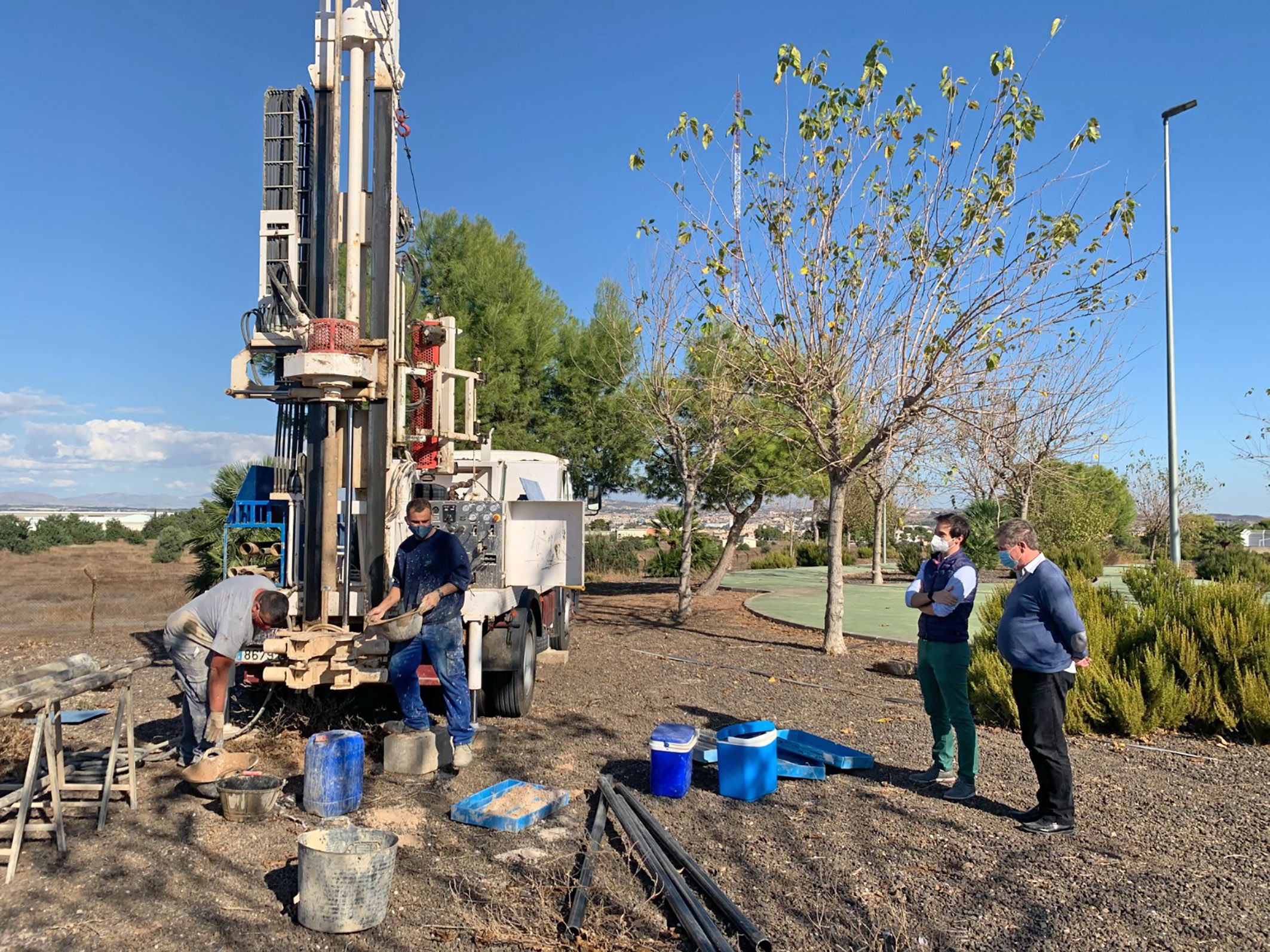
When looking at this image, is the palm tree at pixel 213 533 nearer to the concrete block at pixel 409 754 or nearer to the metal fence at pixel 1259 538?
the concrete block at pixel 409 754

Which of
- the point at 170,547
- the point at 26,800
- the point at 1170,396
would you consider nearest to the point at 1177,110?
the point at 1170,396

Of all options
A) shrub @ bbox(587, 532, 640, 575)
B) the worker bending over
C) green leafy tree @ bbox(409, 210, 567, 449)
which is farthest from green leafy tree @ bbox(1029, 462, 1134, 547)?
the worker bending over

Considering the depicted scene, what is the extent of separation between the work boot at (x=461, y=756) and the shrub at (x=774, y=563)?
2572 cm

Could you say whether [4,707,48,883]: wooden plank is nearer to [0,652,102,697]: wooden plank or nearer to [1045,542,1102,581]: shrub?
[0,652,102,697]: wooden plank

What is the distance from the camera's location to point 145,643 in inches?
477

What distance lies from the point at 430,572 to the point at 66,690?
7.19ft

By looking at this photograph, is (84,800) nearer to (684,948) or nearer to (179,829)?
(179,829)

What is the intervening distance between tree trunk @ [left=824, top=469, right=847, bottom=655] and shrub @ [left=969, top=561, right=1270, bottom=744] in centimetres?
327

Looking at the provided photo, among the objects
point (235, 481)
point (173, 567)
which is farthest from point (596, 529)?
point (235, 481)

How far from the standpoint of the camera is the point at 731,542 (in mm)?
19344

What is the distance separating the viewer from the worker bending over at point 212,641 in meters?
5.68

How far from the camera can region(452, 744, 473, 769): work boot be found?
20.4ft

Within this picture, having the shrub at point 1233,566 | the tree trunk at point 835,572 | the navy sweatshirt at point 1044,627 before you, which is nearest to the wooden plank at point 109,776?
the navy sweatshirt at point 1044,627

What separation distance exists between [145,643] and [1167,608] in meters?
11.8
